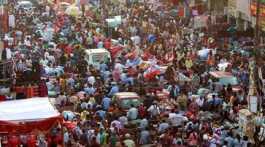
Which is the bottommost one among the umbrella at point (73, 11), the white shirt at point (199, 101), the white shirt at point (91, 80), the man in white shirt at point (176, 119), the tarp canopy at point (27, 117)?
the man in white shirt at point (176, 119)

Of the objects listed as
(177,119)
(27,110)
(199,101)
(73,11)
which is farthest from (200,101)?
(73,11)

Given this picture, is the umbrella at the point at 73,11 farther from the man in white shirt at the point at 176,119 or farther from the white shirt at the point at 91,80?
the man in white shirt at the point at 176,119

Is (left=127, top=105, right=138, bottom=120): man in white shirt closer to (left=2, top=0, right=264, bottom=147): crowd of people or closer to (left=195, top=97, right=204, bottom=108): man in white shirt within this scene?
(left=2, top=0, right=264, bottom=147): crowd of people

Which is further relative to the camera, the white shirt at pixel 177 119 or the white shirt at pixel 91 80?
the white shirt at pixel 91 80

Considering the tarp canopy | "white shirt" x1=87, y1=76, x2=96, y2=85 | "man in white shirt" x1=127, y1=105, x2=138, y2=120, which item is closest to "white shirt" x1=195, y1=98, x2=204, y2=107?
"man in white shirt" x1=127, y1=105, x2=138, y2=120

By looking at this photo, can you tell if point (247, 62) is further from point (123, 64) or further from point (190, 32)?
point (190, 32)

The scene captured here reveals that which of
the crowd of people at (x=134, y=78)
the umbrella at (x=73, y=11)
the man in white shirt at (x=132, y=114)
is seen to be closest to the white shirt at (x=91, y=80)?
the crowd of people at (x=134, y=78)

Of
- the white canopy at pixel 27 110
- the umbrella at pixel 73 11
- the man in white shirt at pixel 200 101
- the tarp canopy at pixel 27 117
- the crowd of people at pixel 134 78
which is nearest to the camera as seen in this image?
the tarp canopy at pixel 27 117
